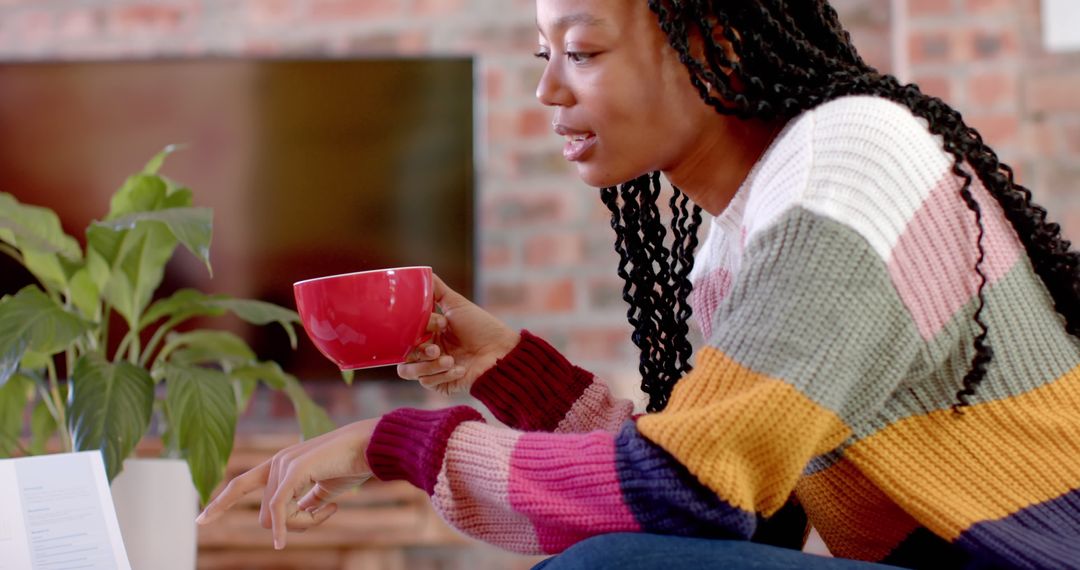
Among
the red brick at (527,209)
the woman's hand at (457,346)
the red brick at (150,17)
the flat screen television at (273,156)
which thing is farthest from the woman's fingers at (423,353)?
the red brick at (150,17)

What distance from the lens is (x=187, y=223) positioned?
1.37 metres

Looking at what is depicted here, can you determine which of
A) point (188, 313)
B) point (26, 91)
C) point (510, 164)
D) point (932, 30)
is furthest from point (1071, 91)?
point (26, 91)

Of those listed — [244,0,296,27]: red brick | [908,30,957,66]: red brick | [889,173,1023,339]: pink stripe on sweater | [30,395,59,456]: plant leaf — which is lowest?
[30,395,59,456]: plant leaf

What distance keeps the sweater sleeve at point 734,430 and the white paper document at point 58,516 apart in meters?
0.32

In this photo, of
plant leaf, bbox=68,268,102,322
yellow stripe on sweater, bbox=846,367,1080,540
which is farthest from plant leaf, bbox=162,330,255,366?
yellow stripe on sweater, bbox=846,367,1080,540

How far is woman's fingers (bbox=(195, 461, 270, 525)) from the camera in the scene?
2.41 feet

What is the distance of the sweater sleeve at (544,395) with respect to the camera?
1010 mm

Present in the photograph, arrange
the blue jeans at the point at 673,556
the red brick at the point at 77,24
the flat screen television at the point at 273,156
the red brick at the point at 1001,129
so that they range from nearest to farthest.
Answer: the blue jeans at the point at 673,556, the red brick at the point at 1001,129, the flat screen television at the point at 273,156, the red brick at the point at 77,24

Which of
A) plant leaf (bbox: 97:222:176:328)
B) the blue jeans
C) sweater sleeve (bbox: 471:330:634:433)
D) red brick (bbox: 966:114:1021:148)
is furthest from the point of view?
red brick (bbox: 966:114:1021:148)

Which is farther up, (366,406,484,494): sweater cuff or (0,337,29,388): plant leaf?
(366,406,484,494): sweater cuff

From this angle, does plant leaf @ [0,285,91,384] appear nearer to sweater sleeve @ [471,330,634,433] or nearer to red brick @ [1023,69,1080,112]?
sweater sleeve @ [471,330,634,433]

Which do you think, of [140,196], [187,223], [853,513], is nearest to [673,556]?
[853,513]

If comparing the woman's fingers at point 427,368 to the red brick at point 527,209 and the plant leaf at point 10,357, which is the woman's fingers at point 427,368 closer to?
the plant leaf at point 10,357

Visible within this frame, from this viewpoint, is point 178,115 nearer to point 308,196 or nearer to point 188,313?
point 308,196
